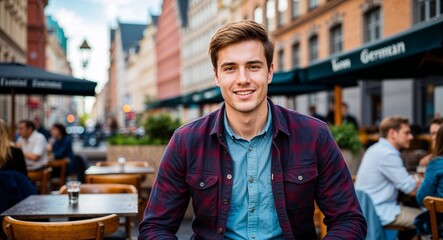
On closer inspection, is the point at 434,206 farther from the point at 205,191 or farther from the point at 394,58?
the point at 394,58

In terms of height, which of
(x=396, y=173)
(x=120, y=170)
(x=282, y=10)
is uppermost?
(x=282, y=10)

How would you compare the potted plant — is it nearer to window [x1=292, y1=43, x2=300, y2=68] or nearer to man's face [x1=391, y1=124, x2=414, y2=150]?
man's face [x1=391, y1=124, x2=414, y2=150]

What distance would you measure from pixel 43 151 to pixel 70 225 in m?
7.26

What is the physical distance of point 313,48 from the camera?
90.4ft

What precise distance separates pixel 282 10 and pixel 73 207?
28.9 metres

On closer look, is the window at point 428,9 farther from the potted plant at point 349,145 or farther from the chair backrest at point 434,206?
the chair backrest at point 434,206

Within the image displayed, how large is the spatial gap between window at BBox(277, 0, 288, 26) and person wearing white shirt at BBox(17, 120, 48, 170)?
23.2 m

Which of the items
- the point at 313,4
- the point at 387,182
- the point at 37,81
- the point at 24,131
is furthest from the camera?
the point at 313,4

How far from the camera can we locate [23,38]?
37.1 meters

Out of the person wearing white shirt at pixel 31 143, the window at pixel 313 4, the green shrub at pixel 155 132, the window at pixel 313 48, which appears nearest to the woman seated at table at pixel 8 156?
the person wearing white shirt at pixel 31 143

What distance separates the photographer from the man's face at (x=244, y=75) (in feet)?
8.23

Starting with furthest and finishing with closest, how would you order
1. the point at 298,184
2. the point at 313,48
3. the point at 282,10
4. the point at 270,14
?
the point at 270,14, the point at 282,10, the point at 313,48, the point at 298,184

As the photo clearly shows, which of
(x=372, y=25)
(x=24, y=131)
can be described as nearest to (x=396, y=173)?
(x=24, y=131)

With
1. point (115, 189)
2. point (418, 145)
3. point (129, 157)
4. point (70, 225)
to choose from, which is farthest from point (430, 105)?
point (70, 225)
